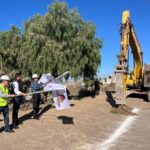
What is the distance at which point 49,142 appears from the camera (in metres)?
12.8

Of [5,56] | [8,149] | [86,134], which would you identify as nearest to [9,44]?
[5,56]

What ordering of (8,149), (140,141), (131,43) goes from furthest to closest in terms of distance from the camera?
(131,43), (140,141), (8,149)

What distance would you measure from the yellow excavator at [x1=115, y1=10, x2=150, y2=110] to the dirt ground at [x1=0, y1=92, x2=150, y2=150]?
7.43ft

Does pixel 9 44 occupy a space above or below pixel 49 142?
above

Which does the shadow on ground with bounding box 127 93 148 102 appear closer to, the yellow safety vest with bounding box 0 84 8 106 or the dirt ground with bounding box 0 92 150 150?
the dirt ground with bounding box 0 92 150 150

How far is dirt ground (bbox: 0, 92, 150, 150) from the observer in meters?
12.5

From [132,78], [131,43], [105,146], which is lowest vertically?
[105,146]

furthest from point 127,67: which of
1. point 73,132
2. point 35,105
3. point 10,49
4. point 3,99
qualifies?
point 10,49

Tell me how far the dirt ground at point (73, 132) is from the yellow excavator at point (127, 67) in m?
2.27

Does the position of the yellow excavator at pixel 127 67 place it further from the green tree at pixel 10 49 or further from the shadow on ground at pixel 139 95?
the green tree at pixel 10 49

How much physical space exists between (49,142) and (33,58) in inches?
612

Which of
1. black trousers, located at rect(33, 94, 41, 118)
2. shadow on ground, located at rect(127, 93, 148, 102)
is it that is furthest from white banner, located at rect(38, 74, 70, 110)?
shadow on ground, located at rect(127, 93, 148, 102)

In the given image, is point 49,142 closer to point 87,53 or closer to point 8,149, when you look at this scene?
point 8,149

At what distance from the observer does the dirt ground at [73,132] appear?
1252cm
